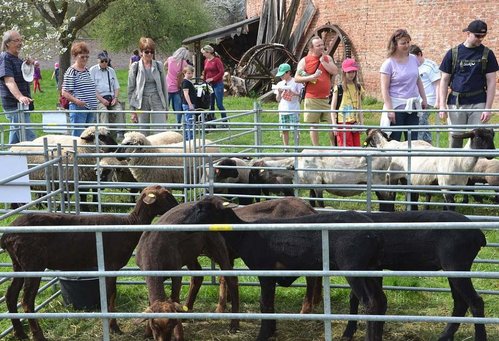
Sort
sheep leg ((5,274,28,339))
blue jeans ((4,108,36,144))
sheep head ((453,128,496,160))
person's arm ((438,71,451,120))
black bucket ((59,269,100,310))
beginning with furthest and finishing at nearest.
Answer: blue jeans ((4,108,36,144))
person's arm ((438,71,451,120))
sheep head ((453,128,496,160))
black bucket ((59,269,100,310))
sheep leg ((5,274,28,339))

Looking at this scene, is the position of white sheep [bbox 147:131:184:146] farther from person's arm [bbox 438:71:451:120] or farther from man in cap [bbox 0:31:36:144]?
person's arm [bbox 438:71:451:120]

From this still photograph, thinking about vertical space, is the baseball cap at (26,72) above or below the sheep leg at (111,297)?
above

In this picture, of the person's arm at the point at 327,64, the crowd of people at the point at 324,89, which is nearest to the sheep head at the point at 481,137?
the crowd of people at the point at 324,89

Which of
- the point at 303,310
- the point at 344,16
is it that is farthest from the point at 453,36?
the point at 303,310

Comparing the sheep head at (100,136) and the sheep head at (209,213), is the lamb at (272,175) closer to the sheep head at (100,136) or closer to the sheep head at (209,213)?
the sheep head at (100,136)

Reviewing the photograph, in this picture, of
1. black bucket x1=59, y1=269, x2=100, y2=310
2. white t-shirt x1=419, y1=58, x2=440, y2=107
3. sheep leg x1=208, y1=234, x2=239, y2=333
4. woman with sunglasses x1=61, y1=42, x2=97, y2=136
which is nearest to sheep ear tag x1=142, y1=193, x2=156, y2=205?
sheep leg x1=208, y1=234, x2=239, y2=333

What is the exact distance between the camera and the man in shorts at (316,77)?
11.5 m

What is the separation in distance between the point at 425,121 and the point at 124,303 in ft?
19.0

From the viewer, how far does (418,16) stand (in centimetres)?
1978

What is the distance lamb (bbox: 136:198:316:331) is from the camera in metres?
5.48

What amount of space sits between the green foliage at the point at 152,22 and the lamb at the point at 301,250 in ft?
119

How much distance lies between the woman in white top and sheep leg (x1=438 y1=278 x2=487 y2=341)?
3.88m

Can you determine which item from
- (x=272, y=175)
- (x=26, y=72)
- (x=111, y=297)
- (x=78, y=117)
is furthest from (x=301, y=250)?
(x=26, y=72)

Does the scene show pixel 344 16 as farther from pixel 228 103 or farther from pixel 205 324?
pixel 205 324
